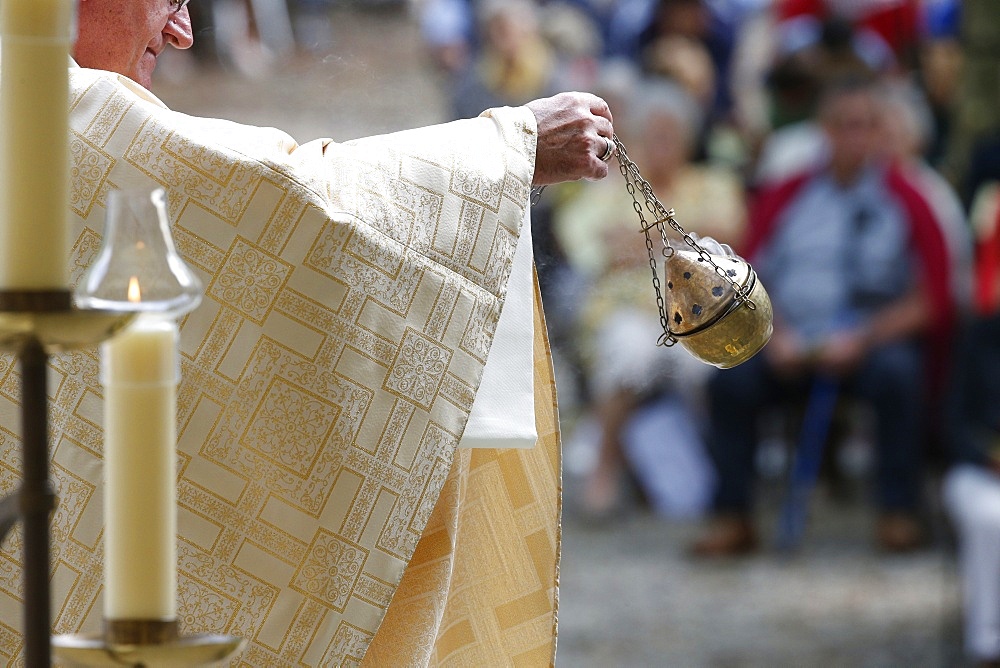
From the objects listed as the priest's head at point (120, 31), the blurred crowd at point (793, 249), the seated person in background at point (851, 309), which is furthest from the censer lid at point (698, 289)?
the seated person in background at point (851, 309)

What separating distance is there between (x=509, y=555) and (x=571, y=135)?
1.45ft

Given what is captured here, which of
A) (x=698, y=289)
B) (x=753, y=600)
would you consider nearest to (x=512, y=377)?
(x=698, y=289)

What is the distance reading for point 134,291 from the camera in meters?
0.61

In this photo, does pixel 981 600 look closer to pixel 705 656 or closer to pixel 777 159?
pixel 705 656

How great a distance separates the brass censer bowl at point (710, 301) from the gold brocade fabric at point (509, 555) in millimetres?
154

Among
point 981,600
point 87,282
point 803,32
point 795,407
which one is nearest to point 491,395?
point 87,282

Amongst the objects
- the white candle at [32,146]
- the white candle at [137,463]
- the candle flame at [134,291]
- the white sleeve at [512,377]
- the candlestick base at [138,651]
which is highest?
the white sleeve at [512,377]

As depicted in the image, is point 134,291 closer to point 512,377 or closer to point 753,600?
point 512,377

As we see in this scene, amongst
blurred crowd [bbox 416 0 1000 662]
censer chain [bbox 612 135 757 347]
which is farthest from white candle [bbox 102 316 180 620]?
blurred crowd [bbox 416 0 1000 662]

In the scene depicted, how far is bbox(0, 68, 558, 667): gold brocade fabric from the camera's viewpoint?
3.75ft

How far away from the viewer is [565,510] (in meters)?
4.45

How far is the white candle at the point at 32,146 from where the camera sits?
0.60 m

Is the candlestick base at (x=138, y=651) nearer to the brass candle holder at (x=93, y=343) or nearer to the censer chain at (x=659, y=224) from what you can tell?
the brass candle holder at (x=93, y=343)

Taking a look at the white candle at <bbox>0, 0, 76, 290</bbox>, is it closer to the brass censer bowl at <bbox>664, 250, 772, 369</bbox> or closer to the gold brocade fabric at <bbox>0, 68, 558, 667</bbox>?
the gold brocade fabric at <bbox>0, 68, 558, 667</bbox>
